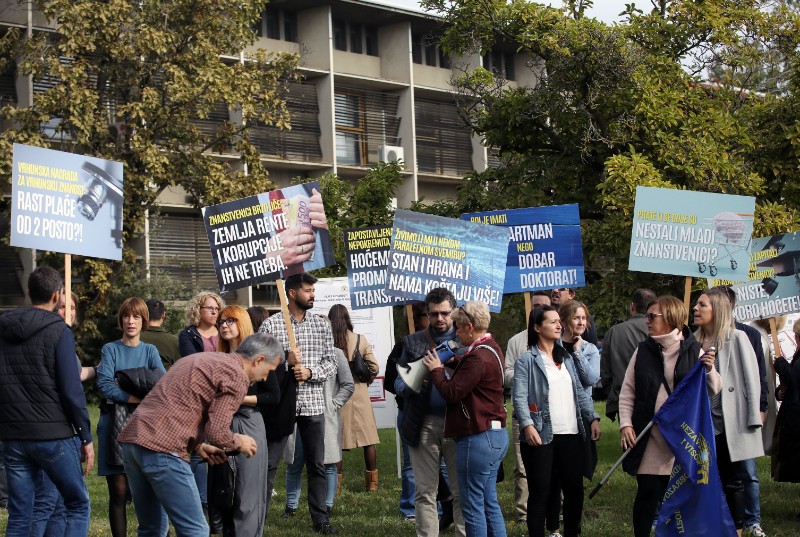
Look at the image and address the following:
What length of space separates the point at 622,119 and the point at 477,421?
8530 millimetres

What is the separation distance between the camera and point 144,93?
84.2ft

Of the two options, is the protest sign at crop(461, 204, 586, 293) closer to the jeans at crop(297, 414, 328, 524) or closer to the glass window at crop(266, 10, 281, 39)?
the jeans at crop(297, 414, 328, 524)

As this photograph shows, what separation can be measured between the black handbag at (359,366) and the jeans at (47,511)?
4.77 meters

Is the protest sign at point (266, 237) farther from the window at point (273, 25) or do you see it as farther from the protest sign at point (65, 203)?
the window at point (273, 25)

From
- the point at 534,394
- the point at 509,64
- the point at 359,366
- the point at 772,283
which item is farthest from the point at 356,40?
the point at 534,394

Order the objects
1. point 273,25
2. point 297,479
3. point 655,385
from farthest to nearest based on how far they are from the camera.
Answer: point 273,25
point 297,479
point 655,385

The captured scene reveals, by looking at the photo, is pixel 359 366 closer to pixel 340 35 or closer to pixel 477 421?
pixel 477 421

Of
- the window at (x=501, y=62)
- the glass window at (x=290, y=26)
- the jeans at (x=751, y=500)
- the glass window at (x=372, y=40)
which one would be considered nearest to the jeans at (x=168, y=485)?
the jeans at (x=751, y=500)

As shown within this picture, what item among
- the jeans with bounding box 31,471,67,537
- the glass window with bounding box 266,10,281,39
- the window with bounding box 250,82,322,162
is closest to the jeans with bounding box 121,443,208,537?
the jeans with bounding box 31,471,67,537

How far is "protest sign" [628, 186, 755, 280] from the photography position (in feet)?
34.6

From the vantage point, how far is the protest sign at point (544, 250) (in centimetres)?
1186

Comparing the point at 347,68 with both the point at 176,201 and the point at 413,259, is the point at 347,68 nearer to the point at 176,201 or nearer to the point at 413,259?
the point at 176,201

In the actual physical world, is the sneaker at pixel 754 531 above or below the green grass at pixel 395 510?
below

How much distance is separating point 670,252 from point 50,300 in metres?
5.41
